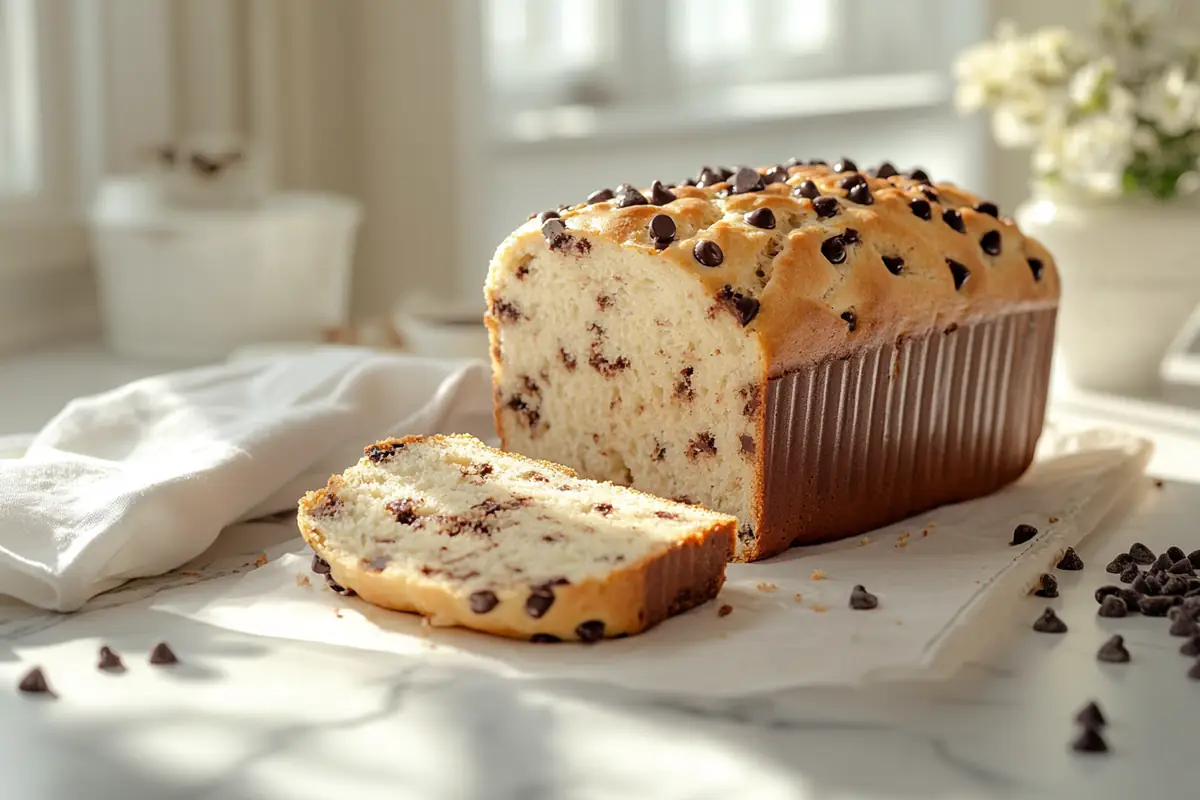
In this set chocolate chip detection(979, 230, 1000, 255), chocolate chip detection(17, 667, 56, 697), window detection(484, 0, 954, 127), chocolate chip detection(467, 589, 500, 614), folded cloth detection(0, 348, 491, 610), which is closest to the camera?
chocolate chip detection(17, 667, 56, 697)

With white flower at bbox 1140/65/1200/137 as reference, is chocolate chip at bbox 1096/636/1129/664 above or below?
below

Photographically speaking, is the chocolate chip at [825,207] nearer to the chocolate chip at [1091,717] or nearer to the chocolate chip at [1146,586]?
the chocolate chip at [1146,586]

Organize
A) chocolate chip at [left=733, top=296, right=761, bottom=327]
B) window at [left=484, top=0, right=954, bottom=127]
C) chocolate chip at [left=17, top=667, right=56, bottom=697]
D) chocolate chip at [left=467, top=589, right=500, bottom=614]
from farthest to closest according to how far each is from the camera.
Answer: window at [left=484, top=0, right=954, bottom=127] → chocolate chip at [left=733, top=296, right=761, bottom=327] → chocolate chip at [left=467, top=589, right=500, bottom=614] → chocolate chip at [left=17, top=667, right=56, bottom=697]

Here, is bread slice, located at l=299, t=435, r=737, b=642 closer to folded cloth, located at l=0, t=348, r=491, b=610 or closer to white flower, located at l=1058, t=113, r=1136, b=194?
folded cloth, located at l=0, t=348, r=491, b=610

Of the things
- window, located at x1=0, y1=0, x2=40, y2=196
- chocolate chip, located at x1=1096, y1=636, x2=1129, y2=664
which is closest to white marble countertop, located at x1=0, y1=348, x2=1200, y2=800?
chocolate chip, located at x1=1096, y1=636, x2=1129, y2=664

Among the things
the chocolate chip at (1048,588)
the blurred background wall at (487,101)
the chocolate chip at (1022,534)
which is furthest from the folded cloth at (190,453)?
the blurred background wall at (487,101)

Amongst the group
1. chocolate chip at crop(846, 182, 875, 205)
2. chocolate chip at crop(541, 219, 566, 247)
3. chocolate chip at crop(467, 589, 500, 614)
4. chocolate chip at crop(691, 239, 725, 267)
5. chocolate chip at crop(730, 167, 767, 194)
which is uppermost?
chocolate chip at crop(730, 167, 767, 194)
